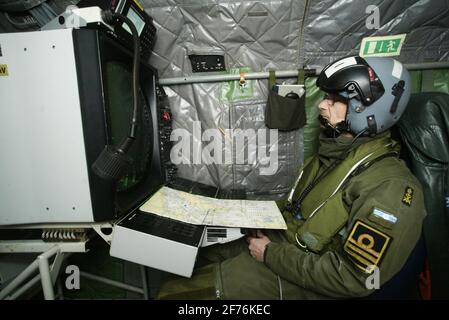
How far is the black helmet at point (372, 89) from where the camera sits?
3.46ft

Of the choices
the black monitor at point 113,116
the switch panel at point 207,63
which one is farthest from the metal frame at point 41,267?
the switch panel at point 207,63

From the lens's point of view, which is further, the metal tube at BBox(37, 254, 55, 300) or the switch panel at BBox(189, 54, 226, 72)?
the switch panel at BBox(189, 54, 226, 72)

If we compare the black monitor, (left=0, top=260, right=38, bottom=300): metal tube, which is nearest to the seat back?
the black monitor

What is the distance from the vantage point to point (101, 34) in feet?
2.68

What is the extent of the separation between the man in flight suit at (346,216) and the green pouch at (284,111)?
360 millimetres

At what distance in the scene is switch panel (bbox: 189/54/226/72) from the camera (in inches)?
62.9

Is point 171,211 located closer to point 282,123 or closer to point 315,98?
point 282,123

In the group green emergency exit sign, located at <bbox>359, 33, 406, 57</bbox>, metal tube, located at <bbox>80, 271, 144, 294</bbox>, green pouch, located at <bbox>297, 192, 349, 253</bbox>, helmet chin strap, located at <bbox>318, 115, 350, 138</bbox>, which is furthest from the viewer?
metal tube, located at <bbox>80, 271, 144, 294</bbox>

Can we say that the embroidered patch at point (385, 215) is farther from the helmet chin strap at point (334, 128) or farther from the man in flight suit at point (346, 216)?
the helmet chin strap at point (334, 128)

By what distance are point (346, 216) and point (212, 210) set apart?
615 mm

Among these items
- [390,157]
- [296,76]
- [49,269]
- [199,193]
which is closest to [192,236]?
[199,193]

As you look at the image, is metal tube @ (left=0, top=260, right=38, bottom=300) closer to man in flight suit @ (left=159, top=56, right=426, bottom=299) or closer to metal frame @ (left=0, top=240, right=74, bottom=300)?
metal frame @ (left=0, top=240, right=74, bottom=300)

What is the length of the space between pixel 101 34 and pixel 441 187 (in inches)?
61.8

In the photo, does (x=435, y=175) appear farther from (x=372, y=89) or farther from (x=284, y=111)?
(x=284, y=111)
